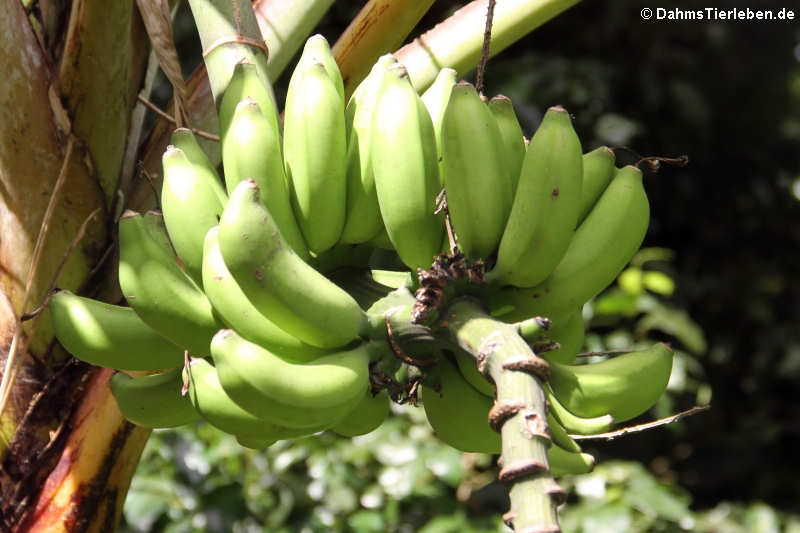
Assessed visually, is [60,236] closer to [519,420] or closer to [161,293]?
[161,293]

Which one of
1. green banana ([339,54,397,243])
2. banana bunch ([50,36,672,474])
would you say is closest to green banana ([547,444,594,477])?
banana bunch ([50,36,672,474])

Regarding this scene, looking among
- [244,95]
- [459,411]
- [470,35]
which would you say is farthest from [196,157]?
[470,35]

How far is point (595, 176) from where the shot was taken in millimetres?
737

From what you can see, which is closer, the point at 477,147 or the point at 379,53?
the point at 477,147

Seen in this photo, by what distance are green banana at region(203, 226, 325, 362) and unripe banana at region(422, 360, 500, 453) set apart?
14 centimetres

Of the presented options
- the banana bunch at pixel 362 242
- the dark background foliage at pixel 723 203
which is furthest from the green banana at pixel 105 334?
the dark background foliage at pixel 723 203

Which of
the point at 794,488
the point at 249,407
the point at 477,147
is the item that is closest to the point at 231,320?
the point at 249,407

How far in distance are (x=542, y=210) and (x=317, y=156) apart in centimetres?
16

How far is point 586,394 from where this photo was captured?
64 centimetres

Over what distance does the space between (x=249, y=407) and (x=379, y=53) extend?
0.51m

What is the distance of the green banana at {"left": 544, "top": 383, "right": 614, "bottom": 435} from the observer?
0.62m

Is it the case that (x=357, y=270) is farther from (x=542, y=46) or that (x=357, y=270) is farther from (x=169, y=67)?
(x=542, y=46)

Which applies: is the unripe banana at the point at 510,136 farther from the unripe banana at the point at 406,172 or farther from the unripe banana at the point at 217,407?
the unripe banana at the point at 217,407

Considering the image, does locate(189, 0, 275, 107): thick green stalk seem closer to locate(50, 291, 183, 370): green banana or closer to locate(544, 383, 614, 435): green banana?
locate(50, 291, 183, 370): green banana
